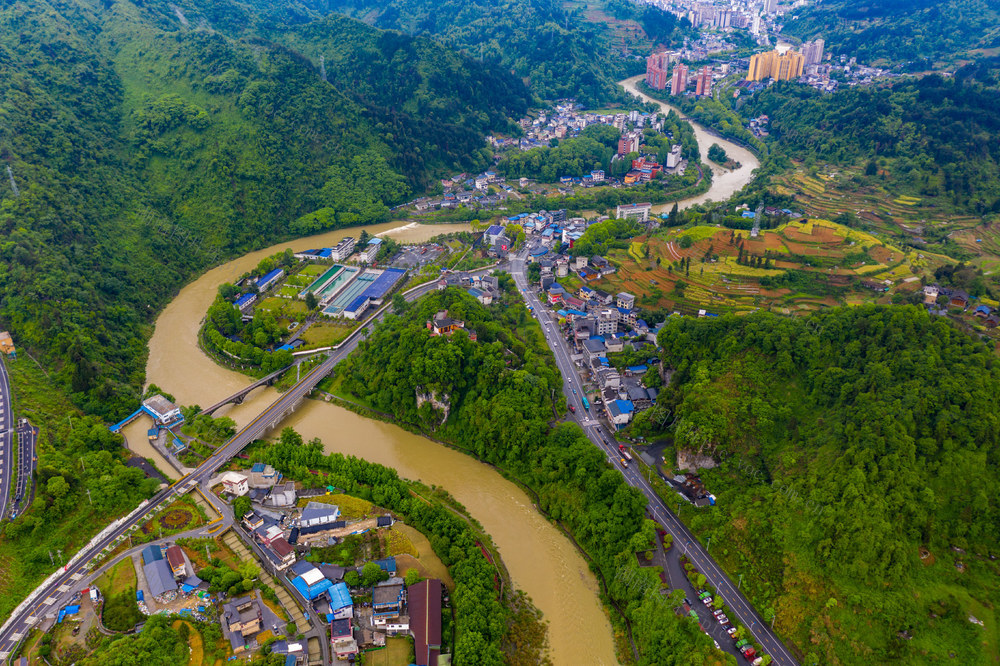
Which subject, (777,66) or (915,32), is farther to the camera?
(777,66)

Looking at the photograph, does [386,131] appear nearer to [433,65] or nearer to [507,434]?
[433,65]

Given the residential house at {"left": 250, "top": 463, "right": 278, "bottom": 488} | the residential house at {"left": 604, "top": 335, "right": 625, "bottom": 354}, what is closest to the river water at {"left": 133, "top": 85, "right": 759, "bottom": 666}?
the residential house at {"left": 250, "top": 463, "right": 278, "bottom": 488}

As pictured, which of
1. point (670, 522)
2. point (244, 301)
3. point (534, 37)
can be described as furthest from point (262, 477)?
point (534, 37)

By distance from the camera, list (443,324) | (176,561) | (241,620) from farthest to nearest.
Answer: (443,324) → (176,561) → (241,620)

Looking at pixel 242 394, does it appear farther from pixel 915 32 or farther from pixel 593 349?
pixel 915 32

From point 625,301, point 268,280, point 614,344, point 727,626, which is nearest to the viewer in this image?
point 727,626

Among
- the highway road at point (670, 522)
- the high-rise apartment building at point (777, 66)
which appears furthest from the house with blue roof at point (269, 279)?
the high-rise apartment building at point (777, 66)

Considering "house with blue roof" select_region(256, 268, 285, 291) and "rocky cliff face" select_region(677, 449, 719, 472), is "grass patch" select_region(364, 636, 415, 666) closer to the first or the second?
"rocky cliff face" select_region(677, 449, 719, 472)
